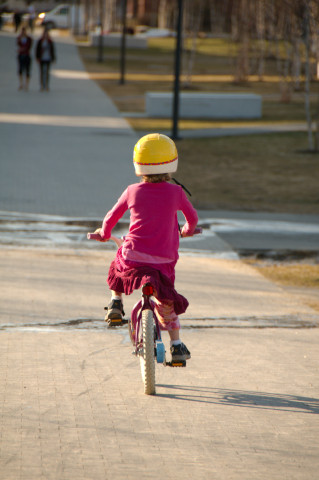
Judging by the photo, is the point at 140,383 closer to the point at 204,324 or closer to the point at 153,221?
the point at 153,221

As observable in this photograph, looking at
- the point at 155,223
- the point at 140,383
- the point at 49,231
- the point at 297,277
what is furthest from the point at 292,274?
the point at 155,223

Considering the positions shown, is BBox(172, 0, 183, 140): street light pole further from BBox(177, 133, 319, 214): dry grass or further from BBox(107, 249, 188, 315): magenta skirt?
BBox(107, 249, 188, 315): magenta skirt

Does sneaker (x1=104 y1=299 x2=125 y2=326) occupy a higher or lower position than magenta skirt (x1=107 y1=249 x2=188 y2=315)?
lower

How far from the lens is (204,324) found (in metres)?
5.40

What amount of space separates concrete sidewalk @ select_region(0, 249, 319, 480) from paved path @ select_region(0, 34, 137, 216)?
3.71 m

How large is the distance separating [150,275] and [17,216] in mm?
5379

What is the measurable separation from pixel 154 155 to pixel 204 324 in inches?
78.3

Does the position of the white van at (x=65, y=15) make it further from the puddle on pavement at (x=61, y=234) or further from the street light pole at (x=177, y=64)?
the puddle on pavement at (x=61, y=234)

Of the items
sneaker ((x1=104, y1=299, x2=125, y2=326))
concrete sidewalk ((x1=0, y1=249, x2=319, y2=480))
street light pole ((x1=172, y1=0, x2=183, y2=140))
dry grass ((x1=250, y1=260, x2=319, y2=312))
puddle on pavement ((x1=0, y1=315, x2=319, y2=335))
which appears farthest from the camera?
street light pole ((x1=172, y1=0, x2=183, y2=140))

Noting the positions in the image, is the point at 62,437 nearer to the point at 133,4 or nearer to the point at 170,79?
the point at 170,79

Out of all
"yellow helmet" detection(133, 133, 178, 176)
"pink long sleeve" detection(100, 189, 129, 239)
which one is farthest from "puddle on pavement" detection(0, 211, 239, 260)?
"yellow helmet" detection(133, 133, 178, 176)

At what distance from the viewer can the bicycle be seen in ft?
12.4

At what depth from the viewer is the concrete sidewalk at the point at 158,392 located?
127 inches

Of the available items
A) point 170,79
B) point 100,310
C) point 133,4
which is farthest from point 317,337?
point 133,4
